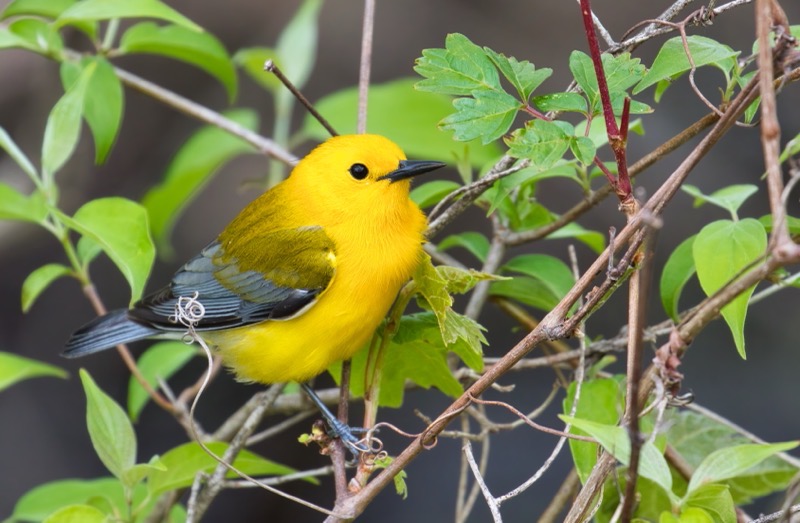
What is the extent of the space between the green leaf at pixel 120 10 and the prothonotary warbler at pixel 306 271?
655 millimetres

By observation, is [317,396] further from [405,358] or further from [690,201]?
A: [690,201]

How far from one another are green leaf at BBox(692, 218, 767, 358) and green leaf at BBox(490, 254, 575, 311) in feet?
1.96

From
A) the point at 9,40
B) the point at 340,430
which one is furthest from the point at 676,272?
the point at 9,40

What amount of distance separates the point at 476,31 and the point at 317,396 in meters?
3.90

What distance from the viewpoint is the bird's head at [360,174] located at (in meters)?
2.91

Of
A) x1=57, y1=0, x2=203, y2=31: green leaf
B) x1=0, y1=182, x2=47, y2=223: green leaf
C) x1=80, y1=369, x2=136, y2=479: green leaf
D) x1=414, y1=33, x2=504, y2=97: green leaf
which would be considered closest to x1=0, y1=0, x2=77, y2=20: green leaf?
x1=57, y1=0, x2=203, y2=31: green leaf

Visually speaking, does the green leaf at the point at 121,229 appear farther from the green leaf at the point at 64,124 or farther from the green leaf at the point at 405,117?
the green leaf at the point at 405,117

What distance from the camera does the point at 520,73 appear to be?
6.37 ft

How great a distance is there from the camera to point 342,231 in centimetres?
296

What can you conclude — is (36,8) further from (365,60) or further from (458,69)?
(458,69)

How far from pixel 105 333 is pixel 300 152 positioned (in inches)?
115

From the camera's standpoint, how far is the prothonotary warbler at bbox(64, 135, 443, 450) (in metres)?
2.70

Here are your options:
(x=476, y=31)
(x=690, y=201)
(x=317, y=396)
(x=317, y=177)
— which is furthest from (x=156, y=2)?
(x=476, y=31)

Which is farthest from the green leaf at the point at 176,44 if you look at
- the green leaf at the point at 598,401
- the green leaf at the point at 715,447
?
the green leaf at the point at 715,447
